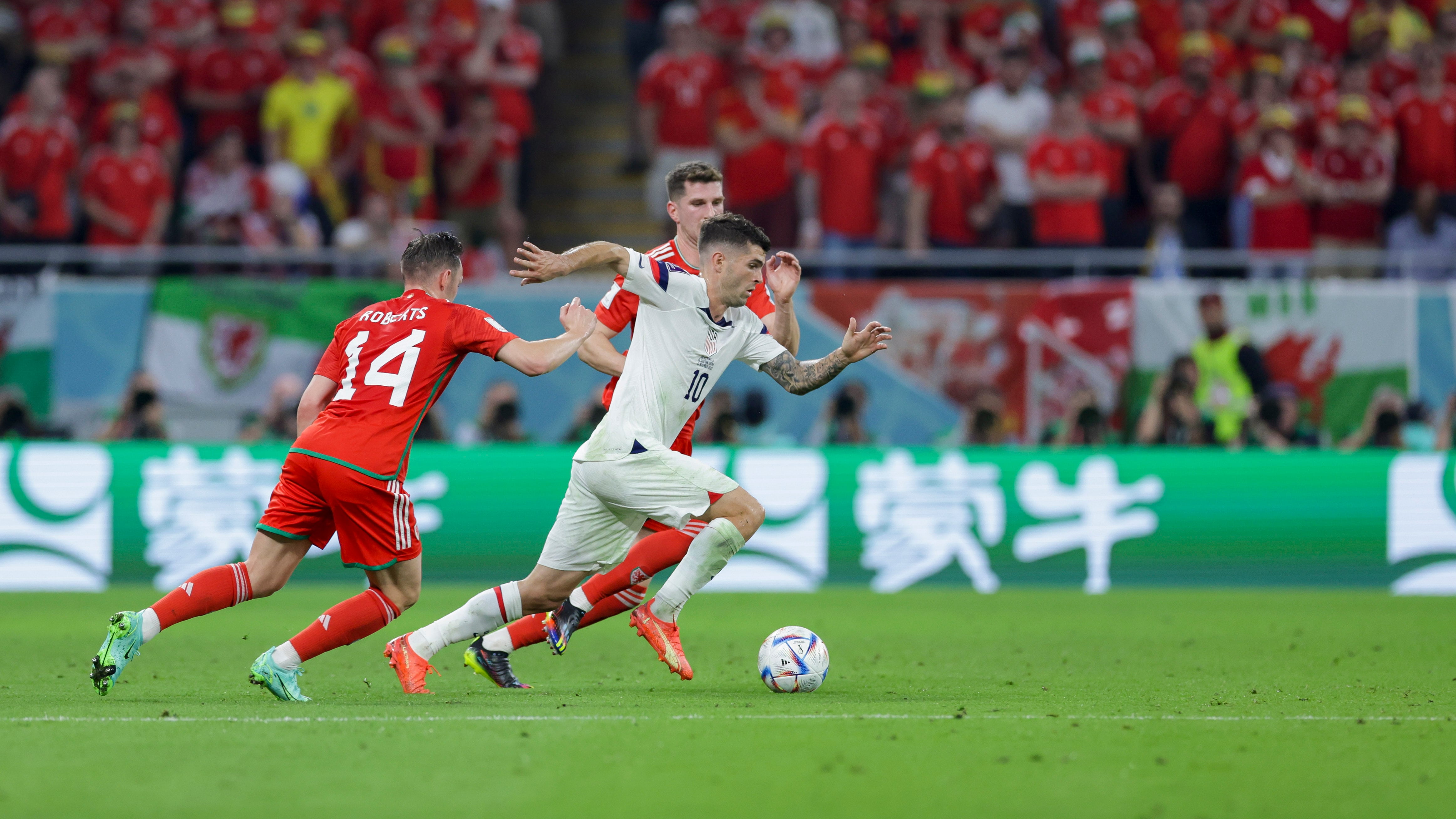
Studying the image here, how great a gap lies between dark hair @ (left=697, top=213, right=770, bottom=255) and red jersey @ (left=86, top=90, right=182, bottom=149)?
1084 cm

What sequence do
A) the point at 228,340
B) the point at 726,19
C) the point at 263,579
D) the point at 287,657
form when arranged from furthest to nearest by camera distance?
the point at 726,19, the point at 228,340, the point at 263,579, the point at 287,657

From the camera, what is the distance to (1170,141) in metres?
17.1

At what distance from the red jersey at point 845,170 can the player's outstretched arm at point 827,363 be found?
26.7 feet

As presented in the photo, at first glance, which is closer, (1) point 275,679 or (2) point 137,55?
(1) point 275,679

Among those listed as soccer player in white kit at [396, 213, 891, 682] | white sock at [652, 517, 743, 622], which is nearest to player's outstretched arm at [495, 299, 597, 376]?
soccer player in white kit at [396, 213, 891, 682]

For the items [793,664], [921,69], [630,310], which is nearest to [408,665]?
[793,664]

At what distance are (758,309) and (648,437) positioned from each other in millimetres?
1350

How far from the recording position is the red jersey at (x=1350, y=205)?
647 inches

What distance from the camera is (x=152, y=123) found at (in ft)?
55.5

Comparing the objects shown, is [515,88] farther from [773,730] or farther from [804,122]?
[773,730]

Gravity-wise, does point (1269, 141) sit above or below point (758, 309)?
above

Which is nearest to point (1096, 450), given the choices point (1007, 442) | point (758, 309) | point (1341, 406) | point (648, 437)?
point (1007, 442)

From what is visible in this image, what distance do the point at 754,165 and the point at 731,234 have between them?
9251 mm

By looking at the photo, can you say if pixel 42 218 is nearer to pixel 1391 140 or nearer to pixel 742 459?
pixel 742 459
